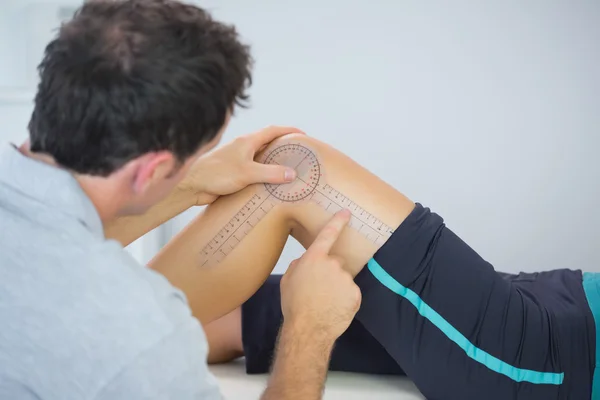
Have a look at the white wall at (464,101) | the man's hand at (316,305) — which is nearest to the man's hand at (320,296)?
the man's hand at (316,305)

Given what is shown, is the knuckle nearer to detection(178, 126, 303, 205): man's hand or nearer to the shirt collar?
detection(178, 126, 303, 205): man's hand

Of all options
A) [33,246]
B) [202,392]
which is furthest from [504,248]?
[33,246]

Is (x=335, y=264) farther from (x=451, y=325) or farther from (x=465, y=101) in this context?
(x=465, y=101)

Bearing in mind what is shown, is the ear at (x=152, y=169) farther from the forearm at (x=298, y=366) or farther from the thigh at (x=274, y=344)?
the thigh at (x=274, y=344)

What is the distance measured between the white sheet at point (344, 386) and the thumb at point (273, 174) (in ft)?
1.20

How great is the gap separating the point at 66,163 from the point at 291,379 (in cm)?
41

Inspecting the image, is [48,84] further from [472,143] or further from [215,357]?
[472,143]

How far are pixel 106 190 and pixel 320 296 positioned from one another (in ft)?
1.25

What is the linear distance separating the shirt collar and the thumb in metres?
0.40

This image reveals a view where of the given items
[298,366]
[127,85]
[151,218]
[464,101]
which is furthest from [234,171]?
[464,101]

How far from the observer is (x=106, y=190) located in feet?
2.24

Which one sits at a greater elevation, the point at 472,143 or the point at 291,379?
the point at 472,143

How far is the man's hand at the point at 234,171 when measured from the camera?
103 centimetres

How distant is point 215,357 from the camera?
4.17ft
